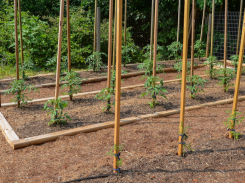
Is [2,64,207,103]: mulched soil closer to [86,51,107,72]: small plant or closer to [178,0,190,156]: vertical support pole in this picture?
[86,51,107,72]: small plant

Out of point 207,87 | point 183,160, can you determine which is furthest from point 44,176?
point 207,87

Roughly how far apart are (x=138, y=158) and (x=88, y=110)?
1.88 metres

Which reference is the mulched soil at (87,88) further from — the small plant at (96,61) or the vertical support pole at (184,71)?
the vertical support pole at (184,71)

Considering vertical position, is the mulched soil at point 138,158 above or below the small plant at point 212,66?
below

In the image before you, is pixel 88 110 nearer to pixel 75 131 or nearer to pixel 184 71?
pixel 75 131

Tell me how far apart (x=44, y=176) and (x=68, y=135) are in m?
1.05

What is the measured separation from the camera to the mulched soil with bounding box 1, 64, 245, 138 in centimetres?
419

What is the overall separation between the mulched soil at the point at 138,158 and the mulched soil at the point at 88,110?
36 cm

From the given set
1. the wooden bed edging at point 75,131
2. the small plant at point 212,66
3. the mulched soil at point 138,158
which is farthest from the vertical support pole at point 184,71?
the small plant at point 212,66

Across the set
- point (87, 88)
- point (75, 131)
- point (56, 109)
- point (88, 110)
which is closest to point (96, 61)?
point (87, 88)

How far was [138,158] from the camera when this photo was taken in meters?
3.26

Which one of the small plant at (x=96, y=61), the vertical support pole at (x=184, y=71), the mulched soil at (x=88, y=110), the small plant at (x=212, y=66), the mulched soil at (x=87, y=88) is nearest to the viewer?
the vertical support pole at (x=184, y=71)

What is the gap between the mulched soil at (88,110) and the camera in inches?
165

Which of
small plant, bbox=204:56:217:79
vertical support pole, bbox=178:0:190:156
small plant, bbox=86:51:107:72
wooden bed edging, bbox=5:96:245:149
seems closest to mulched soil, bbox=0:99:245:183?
wooden bed edging, bbox=5:96:245:149
